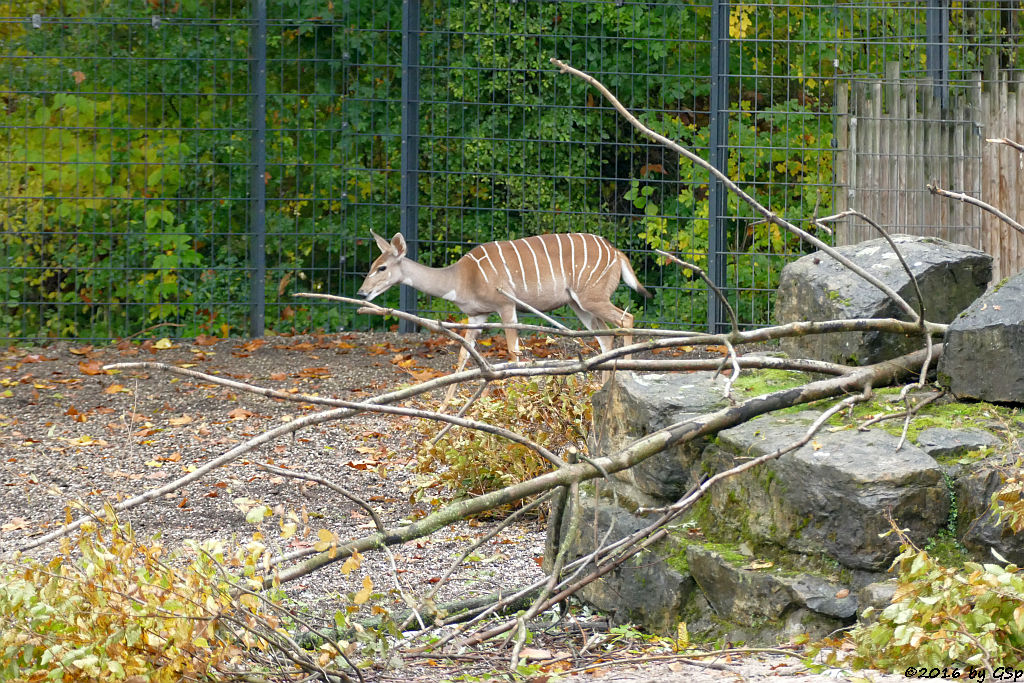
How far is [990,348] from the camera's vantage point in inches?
149

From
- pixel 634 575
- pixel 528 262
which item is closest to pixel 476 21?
pixel 528 262

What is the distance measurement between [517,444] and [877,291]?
1.81 metres

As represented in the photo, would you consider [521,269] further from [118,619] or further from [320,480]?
[118,619]

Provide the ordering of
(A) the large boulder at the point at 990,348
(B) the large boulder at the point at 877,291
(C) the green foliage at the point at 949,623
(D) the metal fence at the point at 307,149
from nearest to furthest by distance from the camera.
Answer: (C) the green foliage at the point at 949,623
(A) the large boulder at the point at 990,348
(B) the large boulder at the point at 877,291
(D) the metal fence at the point at 307,149

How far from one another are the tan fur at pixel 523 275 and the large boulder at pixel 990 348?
178 inches

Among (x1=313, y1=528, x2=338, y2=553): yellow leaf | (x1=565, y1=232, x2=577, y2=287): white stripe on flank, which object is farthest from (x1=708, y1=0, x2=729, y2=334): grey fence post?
(x1=313, y1=528, x2=338, y2=553): yellow leaf

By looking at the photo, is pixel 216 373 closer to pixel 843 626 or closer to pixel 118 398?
pixel 118 398

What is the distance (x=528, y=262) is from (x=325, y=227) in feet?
7.93

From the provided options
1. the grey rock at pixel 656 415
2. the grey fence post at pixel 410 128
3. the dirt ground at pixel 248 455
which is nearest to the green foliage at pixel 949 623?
the dirt ground at pixel 248 455

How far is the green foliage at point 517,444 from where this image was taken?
5453 millimetres

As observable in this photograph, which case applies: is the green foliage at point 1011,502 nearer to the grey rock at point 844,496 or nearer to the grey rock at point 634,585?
the grey rock at point 844,496

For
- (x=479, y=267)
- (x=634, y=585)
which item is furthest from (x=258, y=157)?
(x=634, y=585)

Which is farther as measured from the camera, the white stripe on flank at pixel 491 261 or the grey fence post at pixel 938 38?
the grey fence post at pixel 938 38

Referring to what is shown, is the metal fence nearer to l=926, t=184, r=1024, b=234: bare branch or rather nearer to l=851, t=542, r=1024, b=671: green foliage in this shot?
l=926, t=184, r=1024, b=234: bare branch
